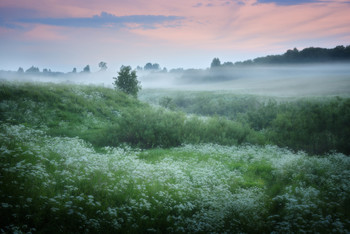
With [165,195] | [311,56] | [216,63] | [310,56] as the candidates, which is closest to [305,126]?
[165,195]

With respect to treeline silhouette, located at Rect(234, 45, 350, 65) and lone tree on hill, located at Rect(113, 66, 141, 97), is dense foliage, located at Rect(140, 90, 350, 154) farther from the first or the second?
treeline silhouette, located at Rect(234, 45, 350, 65)

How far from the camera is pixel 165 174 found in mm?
9109

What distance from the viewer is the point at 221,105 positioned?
1660 inches

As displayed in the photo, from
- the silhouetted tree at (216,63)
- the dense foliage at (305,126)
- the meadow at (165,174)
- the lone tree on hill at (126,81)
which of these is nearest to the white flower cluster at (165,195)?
the meadow at (165,174)

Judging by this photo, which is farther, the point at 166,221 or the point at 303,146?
the point at 303,146

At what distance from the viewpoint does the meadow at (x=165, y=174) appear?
18.9 feet

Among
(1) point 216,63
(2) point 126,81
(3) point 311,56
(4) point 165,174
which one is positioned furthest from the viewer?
(1) point 216,63

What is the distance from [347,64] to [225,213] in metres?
64.0

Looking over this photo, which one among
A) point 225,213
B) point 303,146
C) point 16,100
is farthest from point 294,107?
point 16,100

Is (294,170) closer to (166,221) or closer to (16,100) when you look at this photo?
(166,221)

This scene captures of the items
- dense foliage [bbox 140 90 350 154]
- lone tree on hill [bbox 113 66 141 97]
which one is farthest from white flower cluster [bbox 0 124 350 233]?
lone tree on hill [bbox 113 66 141 97]

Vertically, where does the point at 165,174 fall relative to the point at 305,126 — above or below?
above

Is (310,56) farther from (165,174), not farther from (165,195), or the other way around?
(165,195)

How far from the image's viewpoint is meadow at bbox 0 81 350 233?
18.9ft
